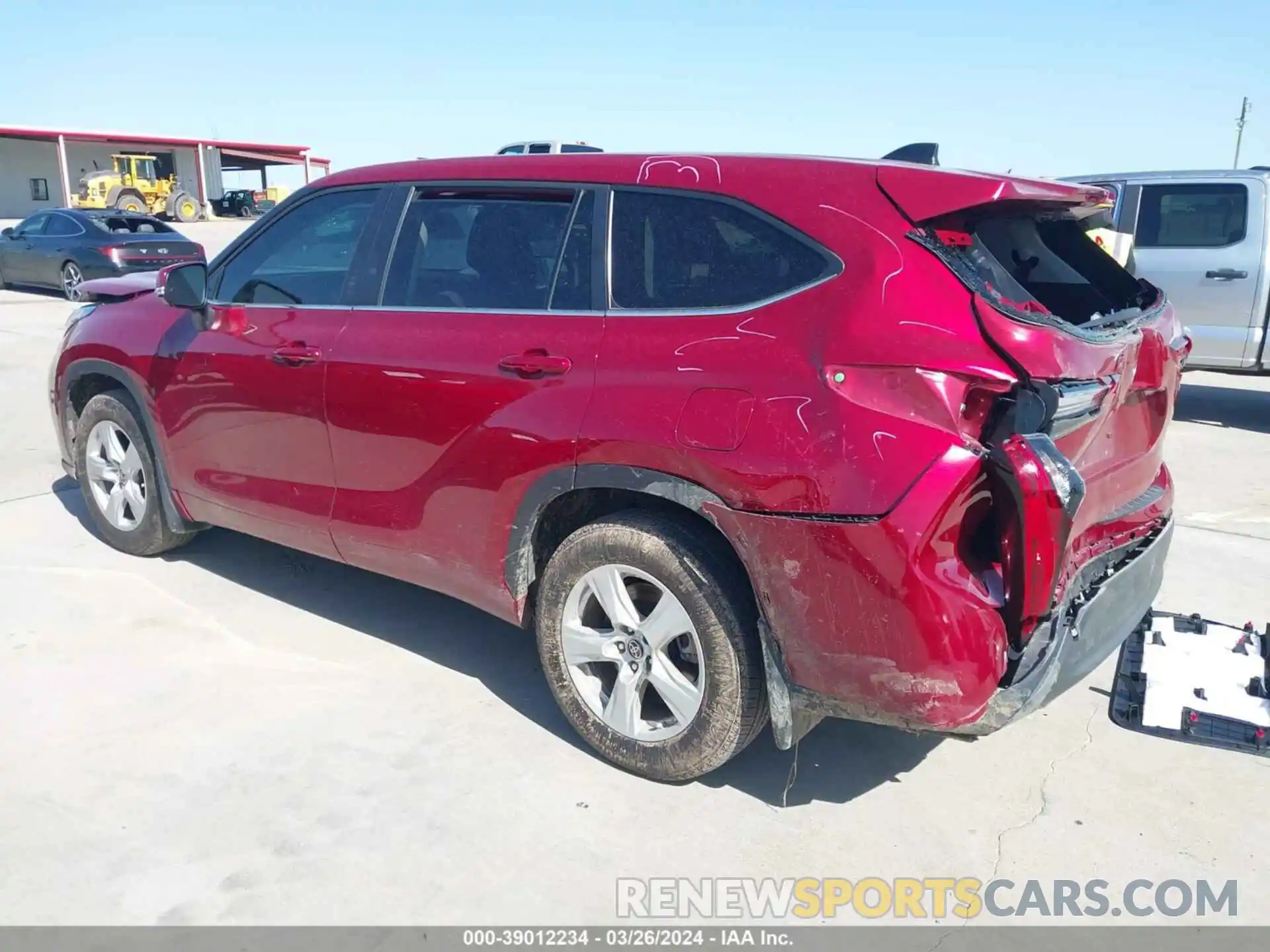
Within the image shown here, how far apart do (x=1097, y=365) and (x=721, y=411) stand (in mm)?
1008

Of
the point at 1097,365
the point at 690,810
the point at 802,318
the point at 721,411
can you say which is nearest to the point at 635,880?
the point at 690,810

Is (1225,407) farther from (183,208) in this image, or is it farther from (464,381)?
(183,208)

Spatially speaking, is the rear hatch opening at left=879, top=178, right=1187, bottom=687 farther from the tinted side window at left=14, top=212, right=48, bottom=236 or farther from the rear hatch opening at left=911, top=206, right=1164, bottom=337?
the tinted side window at left=14, top=212, right=48, bottom=236

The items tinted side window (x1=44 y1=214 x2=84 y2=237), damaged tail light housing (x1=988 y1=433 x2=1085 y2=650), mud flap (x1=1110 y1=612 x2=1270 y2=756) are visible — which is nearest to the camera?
damaged tail light housing (x1=988 y1=433 x2=1085 y2=650)

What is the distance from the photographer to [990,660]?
264 centimetres

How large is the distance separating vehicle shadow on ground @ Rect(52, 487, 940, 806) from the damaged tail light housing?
0.95 m

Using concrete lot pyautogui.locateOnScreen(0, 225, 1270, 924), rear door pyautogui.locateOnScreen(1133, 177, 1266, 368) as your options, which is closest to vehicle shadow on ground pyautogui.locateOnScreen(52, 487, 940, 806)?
concrete lot pyautogui.locateOnScreen(0, 225, 1270, 924)

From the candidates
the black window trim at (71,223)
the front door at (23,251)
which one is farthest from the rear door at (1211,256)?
the front door at (23,251)

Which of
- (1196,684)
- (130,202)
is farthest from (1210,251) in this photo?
(130,202)

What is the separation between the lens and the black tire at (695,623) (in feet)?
9.72

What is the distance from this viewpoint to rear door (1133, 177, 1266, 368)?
8508 millimetres

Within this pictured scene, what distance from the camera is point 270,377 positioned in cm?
403

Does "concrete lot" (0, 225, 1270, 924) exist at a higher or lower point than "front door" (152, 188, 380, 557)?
lower

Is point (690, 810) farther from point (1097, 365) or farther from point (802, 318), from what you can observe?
point (1097, 365)
